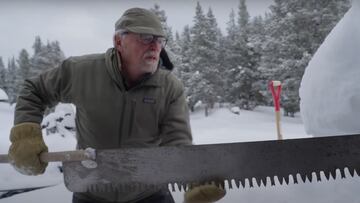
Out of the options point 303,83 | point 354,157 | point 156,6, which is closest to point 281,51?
point 156,6

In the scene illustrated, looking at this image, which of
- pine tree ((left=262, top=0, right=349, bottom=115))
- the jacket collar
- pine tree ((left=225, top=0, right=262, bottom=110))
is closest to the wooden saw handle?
the jacket collar

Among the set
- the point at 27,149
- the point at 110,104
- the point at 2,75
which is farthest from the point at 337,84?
the point at 2,75

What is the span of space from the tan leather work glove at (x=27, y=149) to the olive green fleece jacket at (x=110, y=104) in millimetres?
163

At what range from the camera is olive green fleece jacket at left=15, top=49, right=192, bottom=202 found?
251cm

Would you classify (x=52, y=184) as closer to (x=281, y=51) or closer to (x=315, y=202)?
(x=315, y=202)

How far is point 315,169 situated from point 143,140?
3.90 feet

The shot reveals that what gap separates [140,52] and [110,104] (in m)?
0.40

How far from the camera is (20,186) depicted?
20.0 ft

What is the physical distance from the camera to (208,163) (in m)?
2.50

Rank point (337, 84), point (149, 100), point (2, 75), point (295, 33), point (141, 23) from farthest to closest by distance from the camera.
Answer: point (2, 75)
point (295, 33)
point (337, 84)
point (149, 100)
point (141, 23)

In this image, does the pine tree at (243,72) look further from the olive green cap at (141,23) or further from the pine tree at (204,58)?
the olive green cap at (141,23)

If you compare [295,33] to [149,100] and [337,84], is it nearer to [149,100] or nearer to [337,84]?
[337,84]

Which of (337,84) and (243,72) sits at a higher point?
(337,84)

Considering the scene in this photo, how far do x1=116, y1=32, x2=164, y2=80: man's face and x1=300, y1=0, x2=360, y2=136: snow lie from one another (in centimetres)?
238
